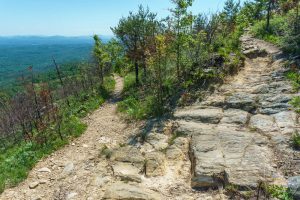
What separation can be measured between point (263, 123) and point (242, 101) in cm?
200

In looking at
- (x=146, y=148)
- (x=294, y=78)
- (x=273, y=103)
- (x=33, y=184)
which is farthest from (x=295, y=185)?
(x=33, y=184)

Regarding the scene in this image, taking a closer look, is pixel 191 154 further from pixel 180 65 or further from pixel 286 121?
pixel 180 65

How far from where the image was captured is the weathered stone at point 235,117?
11.0m

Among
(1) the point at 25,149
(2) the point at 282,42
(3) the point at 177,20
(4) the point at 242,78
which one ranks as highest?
(3) the point at 177,20

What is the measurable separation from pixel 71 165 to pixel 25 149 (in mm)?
2924

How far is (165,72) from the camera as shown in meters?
15.1

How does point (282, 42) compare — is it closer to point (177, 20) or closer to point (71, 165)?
point (177, 20)

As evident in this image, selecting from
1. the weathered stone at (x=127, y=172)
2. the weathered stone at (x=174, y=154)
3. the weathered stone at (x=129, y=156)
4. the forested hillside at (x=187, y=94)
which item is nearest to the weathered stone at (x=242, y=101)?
the forested hillside at (x=187, y=94)

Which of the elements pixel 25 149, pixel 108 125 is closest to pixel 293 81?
pixel 108 125

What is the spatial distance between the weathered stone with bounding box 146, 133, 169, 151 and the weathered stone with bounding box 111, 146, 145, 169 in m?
0.68

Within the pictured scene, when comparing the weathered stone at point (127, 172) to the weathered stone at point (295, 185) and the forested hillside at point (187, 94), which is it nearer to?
the forested hillside at point (187, 94)

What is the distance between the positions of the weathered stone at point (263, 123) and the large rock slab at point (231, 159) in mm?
436

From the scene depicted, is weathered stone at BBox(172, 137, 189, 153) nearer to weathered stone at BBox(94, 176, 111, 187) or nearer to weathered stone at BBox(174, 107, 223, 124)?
weathered stone at BBox(174, 107, 223, 124)

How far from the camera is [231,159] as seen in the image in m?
8.66
